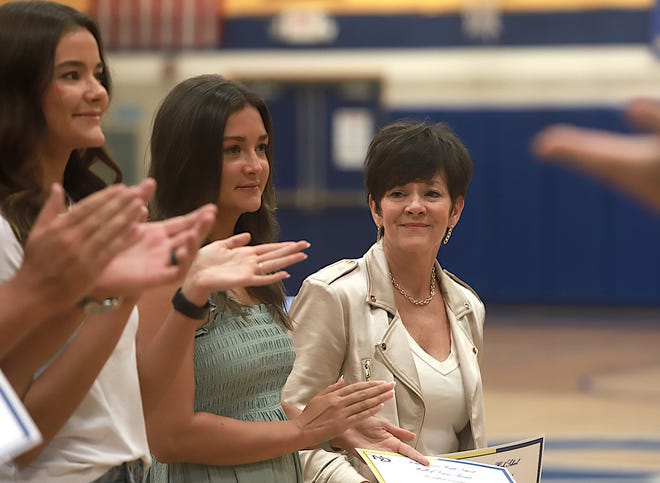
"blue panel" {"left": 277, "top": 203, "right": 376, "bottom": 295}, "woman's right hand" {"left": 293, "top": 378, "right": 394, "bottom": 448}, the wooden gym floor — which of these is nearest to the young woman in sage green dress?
"woman's right hand" {"left": 293, "top": 378, "right": 394, "bottom": 448}

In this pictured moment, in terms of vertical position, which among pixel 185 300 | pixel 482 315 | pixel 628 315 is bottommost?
pixel 628 315

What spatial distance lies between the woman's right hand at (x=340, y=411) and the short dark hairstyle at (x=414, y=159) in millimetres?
705

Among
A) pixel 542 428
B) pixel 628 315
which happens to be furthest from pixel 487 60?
pixel 542 428

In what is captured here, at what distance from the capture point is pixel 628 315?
47.0 ft

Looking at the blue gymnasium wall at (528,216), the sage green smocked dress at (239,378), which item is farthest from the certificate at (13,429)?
the blue gymnasium wall at (528,216)

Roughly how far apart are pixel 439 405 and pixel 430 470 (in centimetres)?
38

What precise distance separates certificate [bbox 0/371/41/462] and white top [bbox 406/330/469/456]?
62.9 inches

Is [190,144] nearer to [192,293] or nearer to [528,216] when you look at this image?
[192,293]

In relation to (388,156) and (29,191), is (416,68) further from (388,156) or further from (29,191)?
(29,191)

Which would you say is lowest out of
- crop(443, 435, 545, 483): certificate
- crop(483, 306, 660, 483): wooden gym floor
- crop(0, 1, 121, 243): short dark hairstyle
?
crop(483, 306, 660, 483): wooden gym floor

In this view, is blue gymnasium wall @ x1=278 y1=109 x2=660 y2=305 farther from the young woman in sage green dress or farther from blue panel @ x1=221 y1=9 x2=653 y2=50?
the young woman in sage green dress

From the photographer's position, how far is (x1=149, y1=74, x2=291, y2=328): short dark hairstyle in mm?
2699

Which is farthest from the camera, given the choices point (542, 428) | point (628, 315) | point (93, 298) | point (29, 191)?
point (628, 315)

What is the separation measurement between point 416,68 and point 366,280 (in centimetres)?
1210
